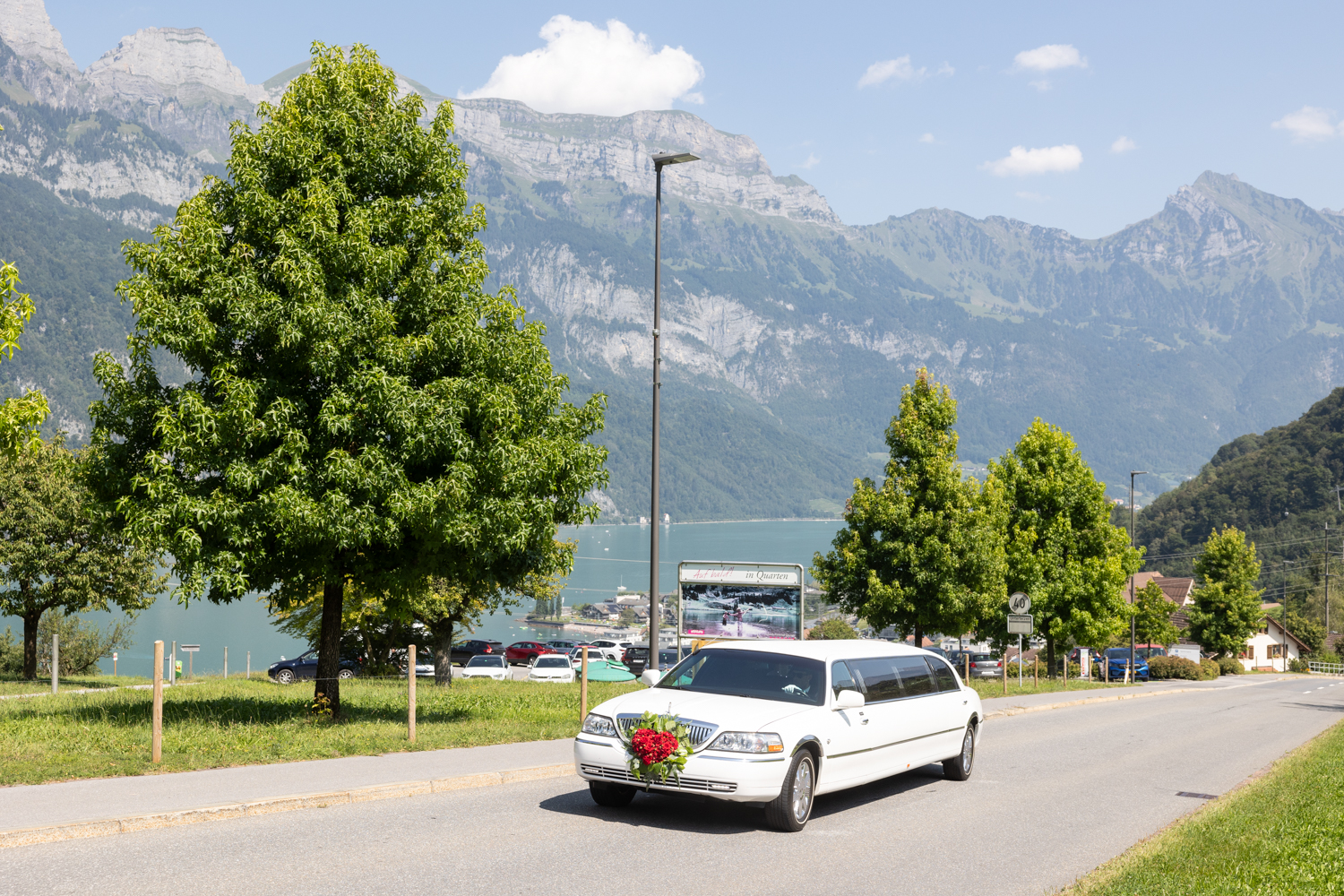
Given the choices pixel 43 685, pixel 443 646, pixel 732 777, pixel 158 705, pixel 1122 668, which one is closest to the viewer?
pixel 732 777

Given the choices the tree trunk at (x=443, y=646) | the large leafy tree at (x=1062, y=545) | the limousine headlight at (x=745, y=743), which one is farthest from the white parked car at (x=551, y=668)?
the limousine headlight at (x=745, y=743)

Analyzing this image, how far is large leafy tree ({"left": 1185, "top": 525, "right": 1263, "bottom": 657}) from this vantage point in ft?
239

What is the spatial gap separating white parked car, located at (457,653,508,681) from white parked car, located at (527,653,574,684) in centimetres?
119

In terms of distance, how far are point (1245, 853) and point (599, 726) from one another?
5.49 metres

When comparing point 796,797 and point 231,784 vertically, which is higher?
point 796,797

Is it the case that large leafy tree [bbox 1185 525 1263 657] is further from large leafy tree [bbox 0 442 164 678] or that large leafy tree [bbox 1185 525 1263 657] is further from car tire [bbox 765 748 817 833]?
car tire [bbox 765 748 817 833]

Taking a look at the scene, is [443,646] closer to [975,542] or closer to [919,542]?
[919,542]

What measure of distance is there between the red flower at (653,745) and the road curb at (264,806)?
282 centimetres

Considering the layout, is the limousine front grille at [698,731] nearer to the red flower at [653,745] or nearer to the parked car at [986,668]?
the red flower at [653,745]

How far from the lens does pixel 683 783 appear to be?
927 cm

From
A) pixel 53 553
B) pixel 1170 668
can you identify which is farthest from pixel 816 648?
pixel 1170 668

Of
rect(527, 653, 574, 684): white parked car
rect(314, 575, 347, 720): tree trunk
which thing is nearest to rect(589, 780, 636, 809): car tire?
rect(314, 575, 347, 720): tree trunk

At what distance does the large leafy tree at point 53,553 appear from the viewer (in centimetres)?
3231

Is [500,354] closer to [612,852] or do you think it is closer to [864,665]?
[864,665]
